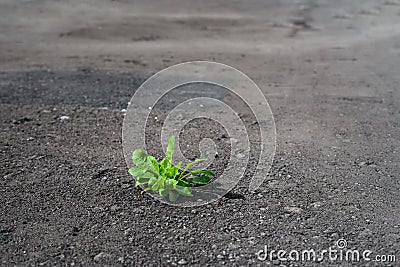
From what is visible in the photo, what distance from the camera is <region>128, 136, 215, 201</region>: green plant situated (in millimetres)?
3061

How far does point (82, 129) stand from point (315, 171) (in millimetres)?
2070

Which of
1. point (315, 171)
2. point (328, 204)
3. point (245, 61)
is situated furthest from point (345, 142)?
point (245, 61)

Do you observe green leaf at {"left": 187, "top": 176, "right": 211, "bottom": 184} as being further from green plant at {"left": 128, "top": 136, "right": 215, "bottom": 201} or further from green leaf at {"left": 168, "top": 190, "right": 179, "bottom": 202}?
green leaf at {"left": 168, "top": 190, "right": 179, "bottom": 202}

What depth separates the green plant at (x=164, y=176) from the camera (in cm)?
306

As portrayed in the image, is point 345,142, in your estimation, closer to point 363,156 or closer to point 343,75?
point 363,156

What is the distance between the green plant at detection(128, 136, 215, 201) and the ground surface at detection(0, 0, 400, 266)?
11cm

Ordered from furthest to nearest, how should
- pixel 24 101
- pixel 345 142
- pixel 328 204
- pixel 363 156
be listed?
pixel 24 101
pixel 345 142
pixel 363 156
pixel 328 204

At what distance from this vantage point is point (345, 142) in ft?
13.4

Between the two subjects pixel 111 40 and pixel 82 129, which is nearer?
pixel 82 129


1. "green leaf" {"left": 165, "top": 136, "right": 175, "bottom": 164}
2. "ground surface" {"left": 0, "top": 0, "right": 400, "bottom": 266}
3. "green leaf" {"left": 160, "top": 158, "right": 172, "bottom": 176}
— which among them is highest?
"green leaf" {"left": 165, "top": 136, "right": 175, "bottom": 164}

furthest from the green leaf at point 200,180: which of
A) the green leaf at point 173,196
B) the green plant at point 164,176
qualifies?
the green leaf at point 173,196

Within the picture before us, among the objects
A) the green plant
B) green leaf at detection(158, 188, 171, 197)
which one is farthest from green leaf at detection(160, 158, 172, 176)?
green leaf at detection(158, 188, 171, 197)

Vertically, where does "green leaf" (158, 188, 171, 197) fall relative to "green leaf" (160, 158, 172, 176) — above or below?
below

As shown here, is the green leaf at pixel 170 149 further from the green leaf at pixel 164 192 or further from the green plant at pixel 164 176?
the green leaf at pixel 164 192
